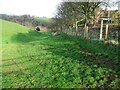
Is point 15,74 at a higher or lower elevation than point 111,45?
lower

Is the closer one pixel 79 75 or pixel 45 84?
pixel 45 84

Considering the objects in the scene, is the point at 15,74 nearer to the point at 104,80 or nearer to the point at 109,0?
the point at 104,80

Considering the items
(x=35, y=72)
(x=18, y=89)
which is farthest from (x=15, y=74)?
(x=18, y=89)

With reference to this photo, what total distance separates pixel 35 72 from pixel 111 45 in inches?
316

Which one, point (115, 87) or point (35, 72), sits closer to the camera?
point (115, 87)

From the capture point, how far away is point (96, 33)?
91.1 ft

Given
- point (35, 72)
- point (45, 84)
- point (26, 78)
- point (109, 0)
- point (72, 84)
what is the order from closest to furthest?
point (72, 84) → point (45, 84) → point (26, 78) → point (35, 72) → point (109, 0)

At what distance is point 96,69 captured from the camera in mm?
13102

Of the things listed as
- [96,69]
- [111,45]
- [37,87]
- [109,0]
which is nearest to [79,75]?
[96,69]

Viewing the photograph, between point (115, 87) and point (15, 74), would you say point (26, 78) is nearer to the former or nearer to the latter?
point (15, 74)

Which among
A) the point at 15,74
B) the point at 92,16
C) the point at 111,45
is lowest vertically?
the point at 15,74

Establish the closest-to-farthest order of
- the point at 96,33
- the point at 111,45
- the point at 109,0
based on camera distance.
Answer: the point at 111,45 < the point at 96,33 < the point at 109,0

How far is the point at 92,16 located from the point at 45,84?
3476 centimetres

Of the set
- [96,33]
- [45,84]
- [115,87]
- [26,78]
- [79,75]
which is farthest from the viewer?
[96,33]
